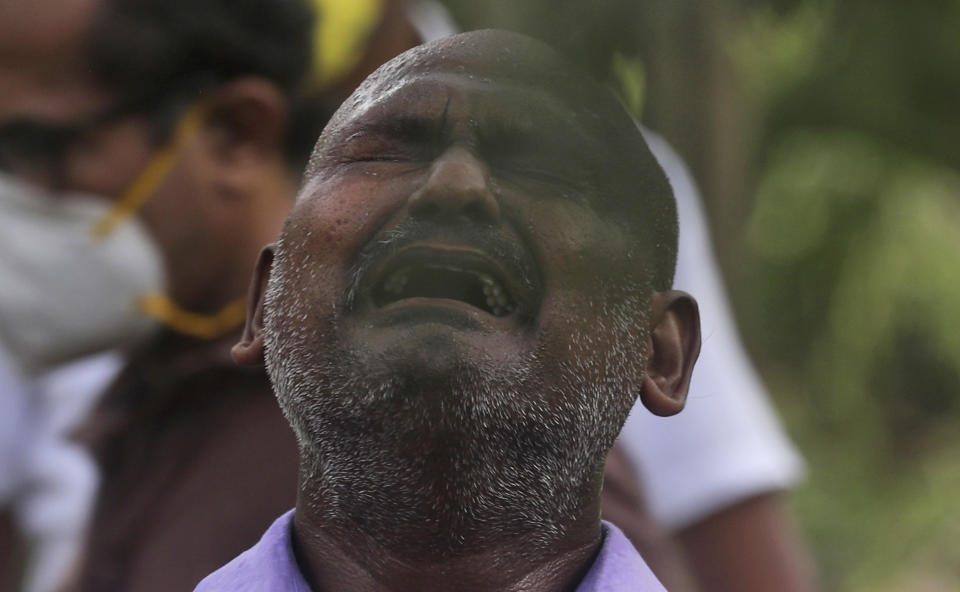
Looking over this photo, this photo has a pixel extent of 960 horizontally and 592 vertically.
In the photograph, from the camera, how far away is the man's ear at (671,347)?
66cm

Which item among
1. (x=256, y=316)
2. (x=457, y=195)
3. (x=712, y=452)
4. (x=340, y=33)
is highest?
(x=457, y=195)

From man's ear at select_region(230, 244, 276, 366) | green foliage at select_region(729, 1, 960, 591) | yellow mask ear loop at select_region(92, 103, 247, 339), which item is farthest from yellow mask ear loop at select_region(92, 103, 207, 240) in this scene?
green foliage at select_region(729, 1, 960, 591)

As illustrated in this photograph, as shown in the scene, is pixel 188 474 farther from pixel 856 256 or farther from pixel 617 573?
pixel 856 256

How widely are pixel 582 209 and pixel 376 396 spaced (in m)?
0.13

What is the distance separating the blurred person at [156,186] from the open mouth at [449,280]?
0.61 m

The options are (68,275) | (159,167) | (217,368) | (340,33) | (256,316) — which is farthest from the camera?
(68,275)

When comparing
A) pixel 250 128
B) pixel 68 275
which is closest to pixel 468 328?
pixel 250 128

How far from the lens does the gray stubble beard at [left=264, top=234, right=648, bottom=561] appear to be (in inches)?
23.3

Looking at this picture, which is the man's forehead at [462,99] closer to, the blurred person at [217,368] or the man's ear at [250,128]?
the blurred person at [217,368]

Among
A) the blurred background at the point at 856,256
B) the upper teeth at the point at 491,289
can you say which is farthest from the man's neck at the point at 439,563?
the blurred background at the point at 856,256

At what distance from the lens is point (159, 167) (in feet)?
4.63

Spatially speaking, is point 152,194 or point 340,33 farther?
point 152,194

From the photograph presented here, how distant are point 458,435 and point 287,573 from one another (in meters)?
0.11

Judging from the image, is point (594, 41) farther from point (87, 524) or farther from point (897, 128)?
point (897, 128)
